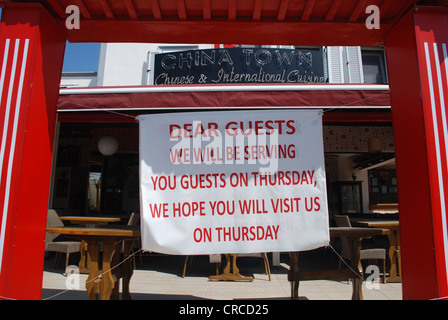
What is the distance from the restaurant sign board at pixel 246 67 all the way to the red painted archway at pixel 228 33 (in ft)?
13.9

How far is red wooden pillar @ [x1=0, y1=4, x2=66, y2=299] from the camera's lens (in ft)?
7.52

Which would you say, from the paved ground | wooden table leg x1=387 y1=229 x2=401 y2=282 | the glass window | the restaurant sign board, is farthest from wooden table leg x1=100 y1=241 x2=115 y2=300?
the glass window

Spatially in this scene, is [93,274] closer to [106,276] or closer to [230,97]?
[106,276]

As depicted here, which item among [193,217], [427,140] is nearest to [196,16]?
[193,217]

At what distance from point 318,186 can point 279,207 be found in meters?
0.40

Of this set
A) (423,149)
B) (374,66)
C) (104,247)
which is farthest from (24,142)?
(374,66)

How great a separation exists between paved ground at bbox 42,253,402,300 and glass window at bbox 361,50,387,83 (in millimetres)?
5830

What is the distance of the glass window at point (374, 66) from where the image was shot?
8461mm

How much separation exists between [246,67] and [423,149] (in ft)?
17.9

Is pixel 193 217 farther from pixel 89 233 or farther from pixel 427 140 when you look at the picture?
pixel 427 140

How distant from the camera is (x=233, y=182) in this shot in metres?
2.68

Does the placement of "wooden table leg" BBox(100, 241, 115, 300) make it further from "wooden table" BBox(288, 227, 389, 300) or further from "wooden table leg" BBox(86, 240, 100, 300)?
"wooden table" BBox(288, 227, 389, 300)

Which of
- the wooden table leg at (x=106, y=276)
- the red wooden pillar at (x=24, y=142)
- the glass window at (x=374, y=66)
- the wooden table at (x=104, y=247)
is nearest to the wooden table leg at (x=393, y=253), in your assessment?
the wooden table at (x=104, y=247)

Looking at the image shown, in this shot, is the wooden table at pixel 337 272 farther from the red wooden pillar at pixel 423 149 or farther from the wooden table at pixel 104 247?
the wooden table at pixel 104 247
